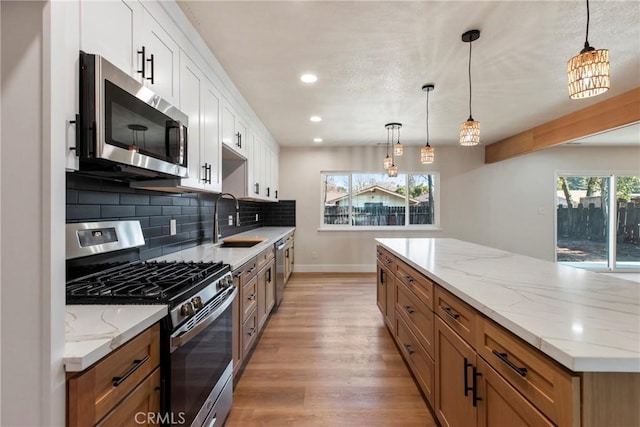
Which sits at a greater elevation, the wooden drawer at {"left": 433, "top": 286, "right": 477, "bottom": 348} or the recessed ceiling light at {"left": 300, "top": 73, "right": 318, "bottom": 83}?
the recessed ceiling light at {"left": 300, "top": 73, "right": 318, "bottom": 83}

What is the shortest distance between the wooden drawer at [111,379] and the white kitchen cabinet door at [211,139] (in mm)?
1393

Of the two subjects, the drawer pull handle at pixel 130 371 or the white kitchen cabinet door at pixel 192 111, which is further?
the white kitchen cabinet door at pixel 192 111

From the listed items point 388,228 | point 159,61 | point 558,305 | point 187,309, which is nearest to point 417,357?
point 558,305

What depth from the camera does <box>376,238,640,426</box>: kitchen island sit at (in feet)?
2.47

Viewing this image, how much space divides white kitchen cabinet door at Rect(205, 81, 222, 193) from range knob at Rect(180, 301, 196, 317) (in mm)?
1178

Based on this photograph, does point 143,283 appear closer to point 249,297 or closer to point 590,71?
point 249,297

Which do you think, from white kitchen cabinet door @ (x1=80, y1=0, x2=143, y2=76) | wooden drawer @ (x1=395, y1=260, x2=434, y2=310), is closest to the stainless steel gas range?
white kitchen cabinet door @ (x1=80, y1=0, x2=143, y2=76)

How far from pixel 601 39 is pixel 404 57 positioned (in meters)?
1.43

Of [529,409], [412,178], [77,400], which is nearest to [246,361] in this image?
[77,400]

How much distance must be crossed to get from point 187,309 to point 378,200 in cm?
516

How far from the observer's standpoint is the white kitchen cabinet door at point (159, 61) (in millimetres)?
1536

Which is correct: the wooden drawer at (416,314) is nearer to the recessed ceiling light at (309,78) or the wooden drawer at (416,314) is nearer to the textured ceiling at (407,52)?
the textured ceiling at (407,52)

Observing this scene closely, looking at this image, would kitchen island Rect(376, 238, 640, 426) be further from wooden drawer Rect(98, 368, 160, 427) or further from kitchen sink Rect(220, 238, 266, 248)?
kitchen sink Rect(220, 238, 266, 248)

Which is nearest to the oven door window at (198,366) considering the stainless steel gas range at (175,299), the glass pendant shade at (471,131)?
the stainless steel gas range at (175,299)
